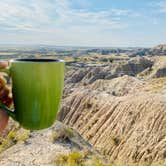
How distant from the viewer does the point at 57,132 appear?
10047 millimetres

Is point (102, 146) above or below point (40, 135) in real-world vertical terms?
below

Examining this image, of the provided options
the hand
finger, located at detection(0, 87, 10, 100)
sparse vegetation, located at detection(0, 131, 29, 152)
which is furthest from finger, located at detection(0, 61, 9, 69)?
sparse vegetation, located at detection(0, 131, 29, 152)

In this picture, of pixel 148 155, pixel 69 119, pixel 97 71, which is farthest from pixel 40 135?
pixel 97 71

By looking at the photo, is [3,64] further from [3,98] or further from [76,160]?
[76,160]

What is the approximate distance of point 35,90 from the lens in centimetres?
193

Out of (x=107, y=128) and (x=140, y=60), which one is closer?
(x=107, y=128)

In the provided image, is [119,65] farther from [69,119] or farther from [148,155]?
[148,155]

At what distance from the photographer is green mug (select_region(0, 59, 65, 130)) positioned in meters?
1.92

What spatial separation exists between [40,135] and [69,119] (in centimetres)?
2148

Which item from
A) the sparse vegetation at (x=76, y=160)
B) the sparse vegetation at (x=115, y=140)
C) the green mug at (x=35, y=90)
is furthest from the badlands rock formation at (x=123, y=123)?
the green mug at (x=35, y=90)

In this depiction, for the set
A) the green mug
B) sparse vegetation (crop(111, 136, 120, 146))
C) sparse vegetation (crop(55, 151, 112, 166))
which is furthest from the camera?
sparse vegetation (crop(111, 136, 120, 146))

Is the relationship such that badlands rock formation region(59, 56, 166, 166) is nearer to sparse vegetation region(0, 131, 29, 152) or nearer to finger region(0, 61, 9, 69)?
sparse vegetation region(0, 131, 29, 152)

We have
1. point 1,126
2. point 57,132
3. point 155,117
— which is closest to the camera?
point 1,126

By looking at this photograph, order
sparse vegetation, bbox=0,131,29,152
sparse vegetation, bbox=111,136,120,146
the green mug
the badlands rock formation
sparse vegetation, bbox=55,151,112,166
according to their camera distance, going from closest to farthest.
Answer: the green mug, sparse vegetation, bbox=55,151,112,166, sparse vegetation, bbox=0,131,29,152, the badlands rock formation, sparse vegetation, bbox=111,136,120,146
